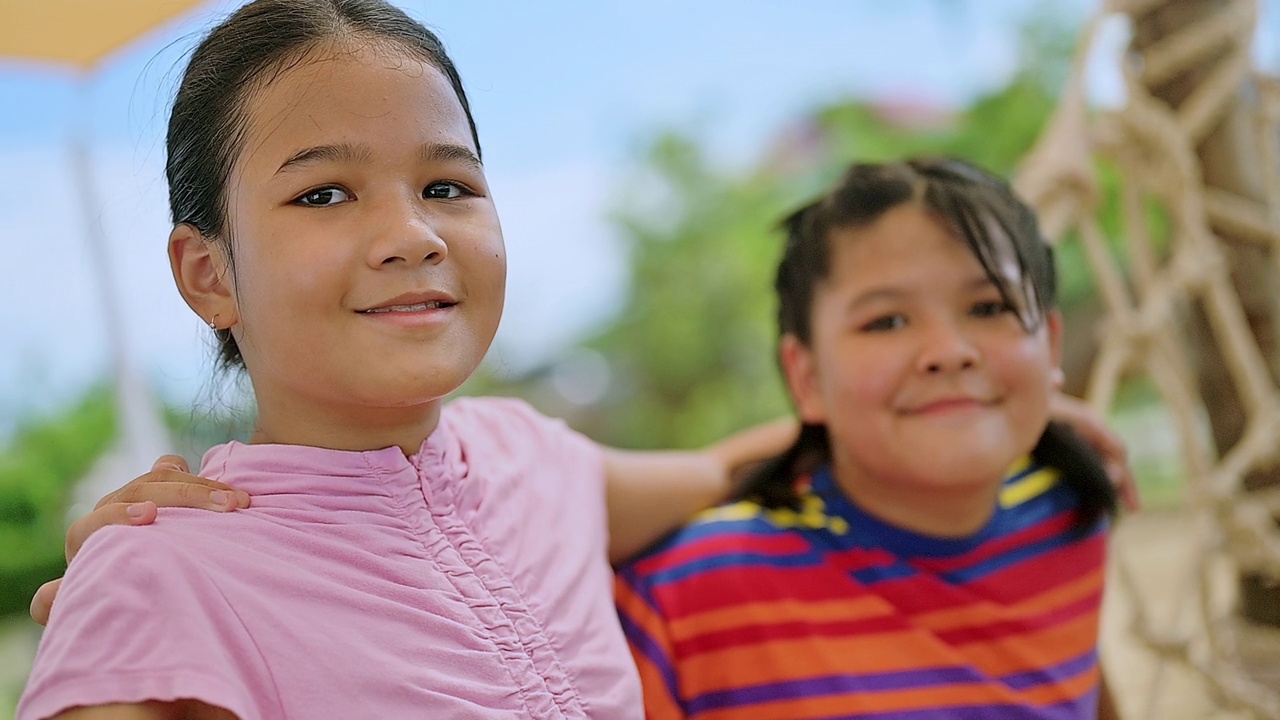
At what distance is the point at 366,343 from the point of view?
22.9 inches

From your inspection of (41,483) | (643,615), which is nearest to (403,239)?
(643,615)

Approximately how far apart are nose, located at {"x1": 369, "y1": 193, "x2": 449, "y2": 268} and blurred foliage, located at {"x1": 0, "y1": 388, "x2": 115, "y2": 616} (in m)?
1.57

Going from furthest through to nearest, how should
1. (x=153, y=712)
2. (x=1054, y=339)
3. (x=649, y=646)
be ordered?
(x=1054, y=339) < (x=649, y=646) < (x=153, y=712)

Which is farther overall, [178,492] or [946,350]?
[946,350]

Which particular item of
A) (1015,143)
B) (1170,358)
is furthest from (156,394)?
(1015,143)

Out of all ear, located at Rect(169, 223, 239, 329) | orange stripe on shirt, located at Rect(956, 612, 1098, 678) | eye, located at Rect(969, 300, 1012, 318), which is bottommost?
orange stripe on shirt, located at Rect(956, 612, 1098, 678)

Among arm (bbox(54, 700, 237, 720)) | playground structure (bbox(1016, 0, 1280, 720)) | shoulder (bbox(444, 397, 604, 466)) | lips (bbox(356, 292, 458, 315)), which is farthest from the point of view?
playground structure (bbox(1016, 0, 1280, 720))

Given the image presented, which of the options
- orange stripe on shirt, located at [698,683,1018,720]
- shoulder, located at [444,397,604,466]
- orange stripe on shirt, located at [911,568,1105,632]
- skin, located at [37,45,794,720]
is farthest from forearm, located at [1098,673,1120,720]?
skin, located at [37,45,794,720]

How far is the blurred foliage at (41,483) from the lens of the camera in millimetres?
1938

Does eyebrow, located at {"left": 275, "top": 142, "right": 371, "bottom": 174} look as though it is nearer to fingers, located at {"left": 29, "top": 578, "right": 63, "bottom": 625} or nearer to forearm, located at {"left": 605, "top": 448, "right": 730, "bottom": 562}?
fingers, located at {"left": 29, "top": 578, "right": 63, "bottom": 625}

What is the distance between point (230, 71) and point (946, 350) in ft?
1.73

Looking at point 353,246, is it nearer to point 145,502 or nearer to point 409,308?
point 409,308

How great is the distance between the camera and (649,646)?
32.7 inches

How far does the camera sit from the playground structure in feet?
3.66
